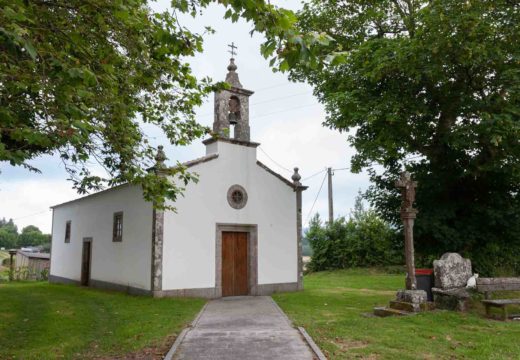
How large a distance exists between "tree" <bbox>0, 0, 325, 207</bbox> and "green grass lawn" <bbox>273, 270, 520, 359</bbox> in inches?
160

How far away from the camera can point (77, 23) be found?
6578 millimetres

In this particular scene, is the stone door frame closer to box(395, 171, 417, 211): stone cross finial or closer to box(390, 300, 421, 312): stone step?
box(390, 300, 421, 312): stone step

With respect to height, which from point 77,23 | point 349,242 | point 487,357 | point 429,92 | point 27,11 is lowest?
point 487,357

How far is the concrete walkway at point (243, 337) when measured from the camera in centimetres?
632

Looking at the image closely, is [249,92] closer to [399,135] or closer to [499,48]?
[399,135]

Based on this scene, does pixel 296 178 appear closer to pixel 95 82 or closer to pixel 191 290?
pixel 191 290

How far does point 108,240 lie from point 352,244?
597 inches

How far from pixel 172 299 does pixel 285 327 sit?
5.45 m

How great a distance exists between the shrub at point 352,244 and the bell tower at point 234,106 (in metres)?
12.5

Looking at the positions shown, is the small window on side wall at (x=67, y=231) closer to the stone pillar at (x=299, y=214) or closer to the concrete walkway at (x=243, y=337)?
the stone pillar at (x=299, y=214)

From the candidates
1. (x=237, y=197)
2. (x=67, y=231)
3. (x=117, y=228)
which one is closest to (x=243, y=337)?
(x=237, y=197)

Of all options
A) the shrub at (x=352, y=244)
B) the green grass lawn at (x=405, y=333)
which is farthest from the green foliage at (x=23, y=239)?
the green grass lawn at (x=405, y=333)

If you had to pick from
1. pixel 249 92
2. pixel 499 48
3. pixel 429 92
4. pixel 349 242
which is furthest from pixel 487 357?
pixel 349 242

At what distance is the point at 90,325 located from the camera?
912cm
